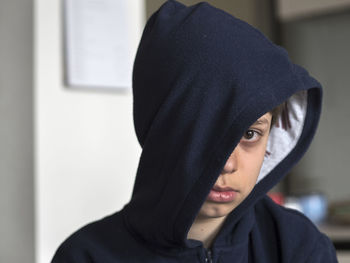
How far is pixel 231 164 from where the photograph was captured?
0.67 meters

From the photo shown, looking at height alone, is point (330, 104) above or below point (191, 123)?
below

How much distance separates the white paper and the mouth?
54 centimetres

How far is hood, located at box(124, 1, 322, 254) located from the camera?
0.65 metres

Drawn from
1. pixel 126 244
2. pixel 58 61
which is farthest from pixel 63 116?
pixel 126 244

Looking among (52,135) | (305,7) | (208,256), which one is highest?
(305,7)

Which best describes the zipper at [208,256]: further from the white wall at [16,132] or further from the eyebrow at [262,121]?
the white wall at [16,132]

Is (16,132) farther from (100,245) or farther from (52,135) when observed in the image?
(100,245)

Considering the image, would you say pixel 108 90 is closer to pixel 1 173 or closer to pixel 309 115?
pixel 1 173

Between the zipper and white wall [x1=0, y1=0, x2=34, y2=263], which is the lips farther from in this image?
white wall [x1=0, y1=0, x2=34, y2=263]

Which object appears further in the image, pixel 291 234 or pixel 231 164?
pixel 291 234

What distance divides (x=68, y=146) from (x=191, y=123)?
0.52 metres

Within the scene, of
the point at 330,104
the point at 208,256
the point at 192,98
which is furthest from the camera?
the point at 330,104

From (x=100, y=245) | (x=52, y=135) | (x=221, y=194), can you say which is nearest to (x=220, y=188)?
(x=221, y=194)

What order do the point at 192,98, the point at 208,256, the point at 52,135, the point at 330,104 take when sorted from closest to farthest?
1. the point at 192,98
2. the point at 208,256
3. the point at 52,135
4. the point at 330,104
